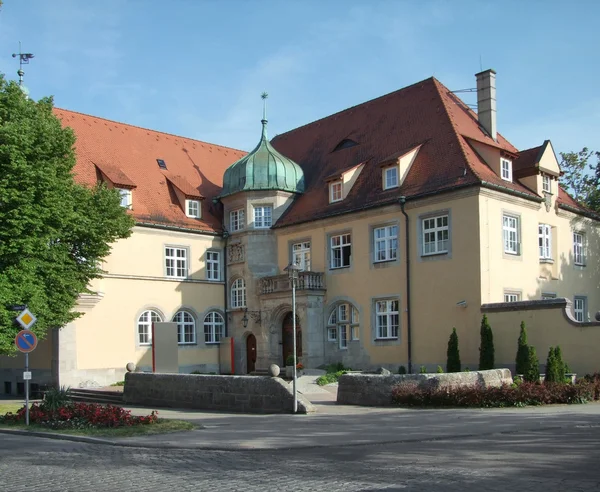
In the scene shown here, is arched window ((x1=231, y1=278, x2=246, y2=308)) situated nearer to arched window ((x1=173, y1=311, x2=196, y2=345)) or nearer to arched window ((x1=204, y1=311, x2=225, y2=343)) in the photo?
arched window ((x1=204, y1=311, x2=225, y2=343))

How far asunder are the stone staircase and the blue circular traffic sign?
24.9 ft

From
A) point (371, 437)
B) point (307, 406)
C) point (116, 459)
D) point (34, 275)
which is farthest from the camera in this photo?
point (34, 275)

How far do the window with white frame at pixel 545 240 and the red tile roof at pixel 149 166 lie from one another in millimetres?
14650

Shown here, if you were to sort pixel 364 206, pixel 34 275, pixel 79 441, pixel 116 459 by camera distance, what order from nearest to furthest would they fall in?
pixel 116 459 < pixel 79 441 < pixel 34 275 < pixel 364 206

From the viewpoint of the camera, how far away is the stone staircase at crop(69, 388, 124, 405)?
79.2 feet

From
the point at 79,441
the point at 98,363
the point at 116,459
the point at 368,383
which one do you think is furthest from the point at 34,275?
the point at 116,459

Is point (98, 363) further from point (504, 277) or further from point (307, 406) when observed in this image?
point (504, 277)

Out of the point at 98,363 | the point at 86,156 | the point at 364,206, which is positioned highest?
the point at 86,156

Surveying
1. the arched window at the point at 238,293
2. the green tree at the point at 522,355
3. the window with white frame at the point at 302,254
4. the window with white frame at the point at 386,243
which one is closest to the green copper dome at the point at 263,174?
the window with white frame at the point at 302,254

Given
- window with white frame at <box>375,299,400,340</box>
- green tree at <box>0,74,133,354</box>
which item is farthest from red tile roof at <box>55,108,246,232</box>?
window with white frame at <box>375,299,400,340</box>

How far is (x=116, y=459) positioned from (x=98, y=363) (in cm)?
1841

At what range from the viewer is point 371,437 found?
523 inches

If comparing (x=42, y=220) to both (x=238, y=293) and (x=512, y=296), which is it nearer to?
(x=238, y=293)

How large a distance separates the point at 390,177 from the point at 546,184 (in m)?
6.55
